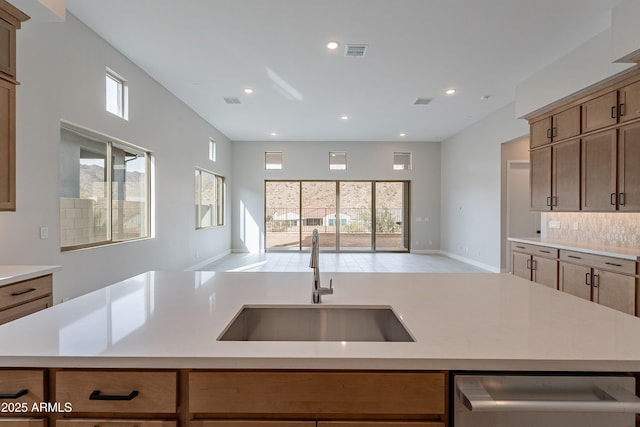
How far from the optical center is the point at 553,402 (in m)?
0.85

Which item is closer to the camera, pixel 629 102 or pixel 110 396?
pixel 110 396

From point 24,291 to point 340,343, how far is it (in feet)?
8.03

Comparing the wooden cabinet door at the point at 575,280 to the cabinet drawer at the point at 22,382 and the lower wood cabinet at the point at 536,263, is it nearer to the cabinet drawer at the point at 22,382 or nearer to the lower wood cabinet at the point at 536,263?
the lower wood cabinet at the point at 536,263

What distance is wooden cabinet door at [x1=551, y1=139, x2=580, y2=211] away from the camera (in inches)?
161

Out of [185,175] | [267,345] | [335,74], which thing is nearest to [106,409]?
[267,345]

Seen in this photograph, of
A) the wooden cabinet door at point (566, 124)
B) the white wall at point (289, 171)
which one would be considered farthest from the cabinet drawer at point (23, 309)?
the white wall at point (289, 171)

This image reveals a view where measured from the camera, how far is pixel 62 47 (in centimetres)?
335

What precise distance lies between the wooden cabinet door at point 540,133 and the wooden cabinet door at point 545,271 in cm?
166

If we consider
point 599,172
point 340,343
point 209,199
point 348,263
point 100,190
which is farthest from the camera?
point 209,199

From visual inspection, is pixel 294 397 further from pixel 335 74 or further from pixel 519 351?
pixel 335 74

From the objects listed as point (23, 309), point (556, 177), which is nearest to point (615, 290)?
point (556, 177)

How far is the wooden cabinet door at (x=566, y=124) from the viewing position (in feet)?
13.3

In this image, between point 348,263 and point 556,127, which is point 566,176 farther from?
point 348,263

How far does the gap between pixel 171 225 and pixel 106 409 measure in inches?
212
